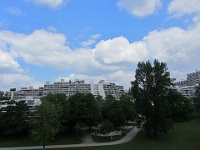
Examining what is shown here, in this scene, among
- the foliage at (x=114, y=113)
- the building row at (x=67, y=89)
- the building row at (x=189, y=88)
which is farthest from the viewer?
the building row at (x=67, y=89)

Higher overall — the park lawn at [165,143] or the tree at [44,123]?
the tree at [44,123]

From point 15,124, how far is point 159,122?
31.4 metres

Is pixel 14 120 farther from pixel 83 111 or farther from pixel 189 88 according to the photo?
pixel 189 88

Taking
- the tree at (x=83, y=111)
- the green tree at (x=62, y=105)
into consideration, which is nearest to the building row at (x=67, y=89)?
the green tree at (x=62, y=105)

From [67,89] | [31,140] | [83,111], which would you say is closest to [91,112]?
[83,111]

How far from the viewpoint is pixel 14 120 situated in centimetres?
5628

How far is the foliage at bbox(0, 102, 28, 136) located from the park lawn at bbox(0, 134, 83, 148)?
1410mm

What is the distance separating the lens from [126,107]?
219 ft

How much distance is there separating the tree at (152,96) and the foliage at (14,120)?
25.7m

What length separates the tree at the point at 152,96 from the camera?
50.3 m

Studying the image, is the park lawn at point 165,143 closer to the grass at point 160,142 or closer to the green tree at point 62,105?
the grass at point 160,142

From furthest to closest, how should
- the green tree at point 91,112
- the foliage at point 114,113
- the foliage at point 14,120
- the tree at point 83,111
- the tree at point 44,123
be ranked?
1. the foliage at point 114,113
2. the green tree at point 91,112
3. the tree at point 83,111
4. the foliage at point 14,120
5. the tree at point 44,123

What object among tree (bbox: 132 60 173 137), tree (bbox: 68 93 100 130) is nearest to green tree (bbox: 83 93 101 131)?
tree (bbox: 68 93 100 130)

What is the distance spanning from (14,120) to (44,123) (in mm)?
17019
